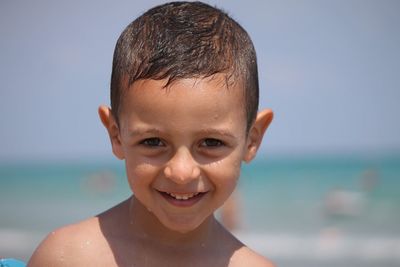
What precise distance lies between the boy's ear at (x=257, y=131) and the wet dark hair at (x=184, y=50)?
0.32 ft

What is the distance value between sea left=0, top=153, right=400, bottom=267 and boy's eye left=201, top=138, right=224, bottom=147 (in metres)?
8.81

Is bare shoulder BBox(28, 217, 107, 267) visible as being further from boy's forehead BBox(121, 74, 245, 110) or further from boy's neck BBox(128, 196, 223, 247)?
Result: boy's forehead BBox(121, 74, 245, 110)

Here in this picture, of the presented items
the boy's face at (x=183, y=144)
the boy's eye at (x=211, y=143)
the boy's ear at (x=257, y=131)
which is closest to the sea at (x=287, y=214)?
the boy's ear at (x=257, y=131)

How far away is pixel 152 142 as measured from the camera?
264 centimetres

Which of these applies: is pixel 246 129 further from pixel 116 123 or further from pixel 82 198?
pixel 82 198

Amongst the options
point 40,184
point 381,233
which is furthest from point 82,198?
point 381,233

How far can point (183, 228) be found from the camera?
2727 mm

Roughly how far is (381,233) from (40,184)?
2334 centimetres

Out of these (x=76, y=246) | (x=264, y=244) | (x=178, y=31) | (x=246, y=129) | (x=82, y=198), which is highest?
(x=82, y=198)

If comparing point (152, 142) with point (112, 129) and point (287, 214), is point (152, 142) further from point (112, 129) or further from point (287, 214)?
point (287, 214)

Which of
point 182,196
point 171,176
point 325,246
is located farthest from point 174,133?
point 325,246

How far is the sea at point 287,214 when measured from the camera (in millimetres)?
12961

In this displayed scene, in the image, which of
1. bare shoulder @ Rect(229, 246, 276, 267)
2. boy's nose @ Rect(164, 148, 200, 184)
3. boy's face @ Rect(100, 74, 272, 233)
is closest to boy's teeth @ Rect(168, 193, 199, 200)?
boy's face @ Rect(100, 74, 272, 233)

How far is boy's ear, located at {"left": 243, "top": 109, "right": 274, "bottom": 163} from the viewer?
300 cm
